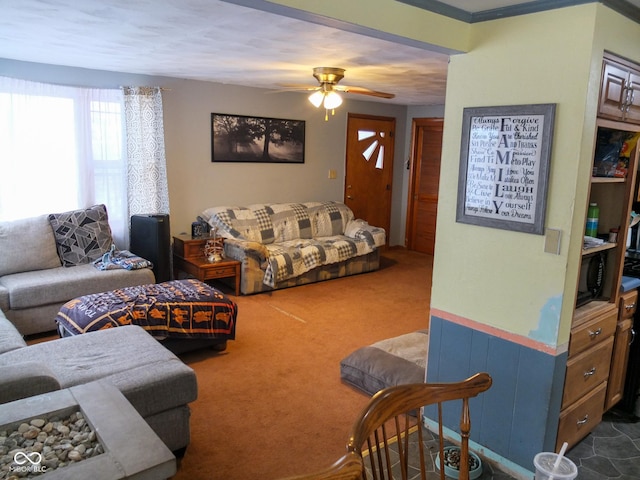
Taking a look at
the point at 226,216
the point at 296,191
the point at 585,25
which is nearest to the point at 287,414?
the point at 585,25

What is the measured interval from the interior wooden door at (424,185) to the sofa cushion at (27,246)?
4.91 m

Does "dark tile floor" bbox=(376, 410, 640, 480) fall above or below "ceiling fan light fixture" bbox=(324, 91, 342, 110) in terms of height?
below

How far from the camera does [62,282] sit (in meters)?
4.04

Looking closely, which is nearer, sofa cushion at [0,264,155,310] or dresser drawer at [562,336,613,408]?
dresser drawer at [562,336,613,408]

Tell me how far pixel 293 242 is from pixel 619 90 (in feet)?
13.5

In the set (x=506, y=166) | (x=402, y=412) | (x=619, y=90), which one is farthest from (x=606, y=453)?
(x=402, y=412)

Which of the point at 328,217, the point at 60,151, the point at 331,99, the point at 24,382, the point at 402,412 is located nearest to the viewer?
the point at 402,412

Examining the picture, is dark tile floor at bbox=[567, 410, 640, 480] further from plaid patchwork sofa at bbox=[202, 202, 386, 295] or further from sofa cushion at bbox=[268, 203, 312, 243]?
sofa cushion at bbox=[268, 203, 312, 243]

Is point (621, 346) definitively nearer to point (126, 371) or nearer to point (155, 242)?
point (126, 371)

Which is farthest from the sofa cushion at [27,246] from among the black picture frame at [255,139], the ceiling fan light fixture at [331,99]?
the ceiling fan light fixture at [331,99]

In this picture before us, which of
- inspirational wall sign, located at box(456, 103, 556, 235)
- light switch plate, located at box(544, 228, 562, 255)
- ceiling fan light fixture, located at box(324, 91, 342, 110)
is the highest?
ceiling fan light fixture, located at box(324, 91, 342, 110)

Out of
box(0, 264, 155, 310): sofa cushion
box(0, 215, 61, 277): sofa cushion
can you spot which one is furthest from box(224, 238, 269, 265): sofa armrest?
box(0, 215, 61, 277): sofa cushion

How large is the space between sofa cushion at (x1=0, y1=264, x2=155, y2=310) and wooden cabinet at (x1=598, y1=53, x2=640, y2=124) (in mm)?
3736

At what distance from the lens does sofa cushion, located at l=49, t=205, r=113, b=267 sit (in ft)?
15.0
